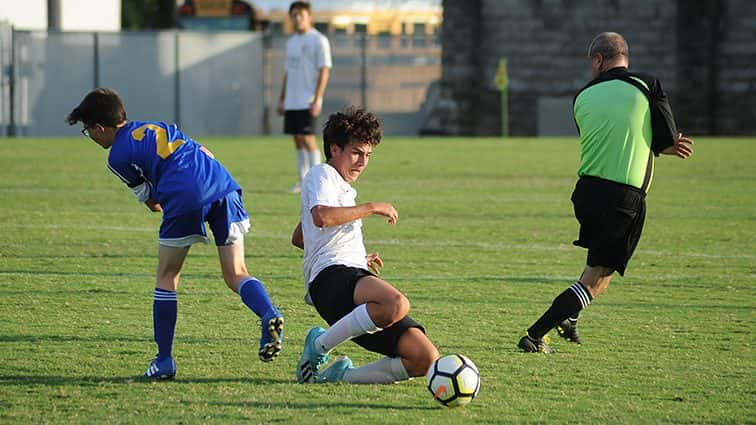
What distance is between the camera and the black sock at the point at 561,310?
6723 millimetres

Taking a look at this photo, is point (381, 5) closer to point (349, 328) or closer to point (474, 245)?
point (474, 245)

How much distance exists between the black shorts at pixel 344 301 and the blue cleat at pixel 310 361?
117 millimetres

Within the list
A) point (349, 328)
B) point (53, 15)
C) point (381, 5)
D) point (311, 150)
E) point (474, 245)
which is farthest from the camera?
point (381, 5)

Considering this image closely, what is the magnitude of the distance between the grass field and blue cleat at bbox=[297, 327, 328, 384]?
0.09 meters

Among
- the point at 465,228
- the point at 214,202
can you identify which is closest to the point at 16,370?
the point at 214,202

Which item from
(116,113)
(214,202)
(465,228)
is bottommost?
(465,228)

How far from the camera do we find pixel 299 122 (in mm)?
15562

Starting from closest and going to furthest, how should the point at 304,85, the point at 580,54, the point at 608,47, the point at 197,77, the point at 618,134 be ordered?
the point at 618,134 < the point at 608,47 < the point at 304,85 < the point at 197,77 < the point at 580,54

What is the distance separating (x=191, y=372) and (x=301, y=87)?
9979 mm

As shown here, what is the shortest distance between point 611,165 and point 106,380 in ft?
9.22

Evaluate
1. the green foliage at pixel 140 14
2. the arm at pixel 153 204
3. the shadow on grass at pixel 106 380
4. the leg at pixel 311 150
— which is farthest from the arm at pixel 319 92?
the green foliage at pixel 140 14

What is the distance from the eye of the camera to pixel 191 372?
20.3ft

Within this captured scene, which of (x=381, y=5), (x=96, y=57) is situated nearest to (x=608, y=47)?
(x=96, y=57)

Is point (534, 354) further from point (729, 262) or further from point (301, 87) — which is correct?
point (301, 87)
